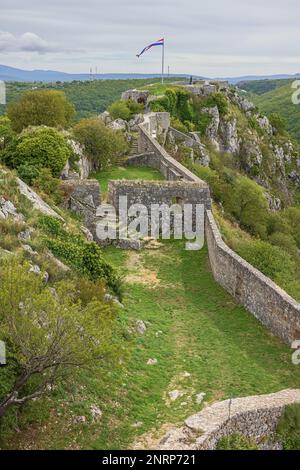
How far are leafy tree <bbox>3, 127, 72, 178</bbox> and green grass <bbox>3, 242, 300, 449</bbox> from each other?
5967 millimetres

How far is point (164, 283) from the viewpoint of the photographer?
1786 centimetres

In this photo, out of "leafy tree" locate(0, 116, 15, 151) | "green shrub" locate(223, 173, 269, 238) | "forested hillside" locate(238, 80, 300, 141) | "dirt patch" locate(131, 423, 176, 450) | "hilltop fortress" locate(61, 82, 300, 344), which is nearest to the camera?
"dirt patch" locate(131, 423, 176, 450)

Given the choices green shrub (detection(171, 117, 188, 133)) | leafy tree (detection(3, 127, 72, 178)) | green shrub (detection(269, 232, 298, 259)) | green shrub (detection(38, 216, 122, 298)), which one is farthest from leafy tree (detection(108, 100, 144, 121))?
green shrub (detection(38, 216, 122, 298))

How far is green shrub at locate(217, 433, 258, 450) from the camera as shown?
Result: 10.3 metres

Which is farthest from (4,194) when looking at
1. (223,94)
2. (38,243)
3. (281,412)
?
(223,94)

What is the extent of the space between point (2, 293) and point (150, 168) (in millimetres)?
22399

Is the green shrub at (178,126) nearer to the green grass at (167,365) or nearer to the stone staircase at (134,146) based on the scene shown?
the stone staircase at (134,146)

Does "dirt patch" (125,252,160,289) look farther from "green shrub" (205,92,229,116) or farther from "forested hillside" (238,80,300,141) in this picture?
"forested hillside" (238,80,300,141)

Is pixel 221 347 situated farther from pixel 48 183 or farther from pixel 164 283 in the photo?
pixel 48 183

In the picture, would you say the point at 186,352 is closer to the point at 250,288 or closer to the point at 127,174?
the point at 250,288

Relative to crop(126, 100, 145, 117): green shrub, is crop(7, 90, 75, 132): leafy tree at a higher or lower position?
lower

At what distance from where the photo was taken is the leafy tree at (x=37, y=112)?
96.0 ft

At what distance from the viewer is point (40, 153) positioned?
75.0 ft

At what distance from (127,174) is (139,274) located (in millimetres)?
10843
